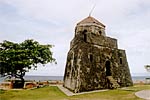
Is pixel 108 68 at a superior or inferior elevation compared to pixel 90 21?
inferior

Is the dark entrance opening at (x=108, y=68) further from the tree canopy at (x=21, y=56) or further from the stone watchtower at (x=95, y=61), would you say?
the tree canopy at (x=21, y=56)

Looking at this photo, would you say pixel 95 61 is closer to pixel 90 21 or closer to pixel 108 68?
pixel 108 68

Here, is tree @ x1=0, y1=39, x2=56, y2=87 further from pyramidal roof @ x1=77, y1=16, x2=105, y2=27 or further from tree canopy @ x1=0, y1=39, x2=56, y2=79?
pyramidal roof @ x1=77, y1=16, x2=105, y2=27

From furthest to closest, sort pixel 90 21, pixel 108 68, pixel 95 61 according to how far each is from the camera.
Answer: pixel 90 21
pixel 108 68
pixel 95 61

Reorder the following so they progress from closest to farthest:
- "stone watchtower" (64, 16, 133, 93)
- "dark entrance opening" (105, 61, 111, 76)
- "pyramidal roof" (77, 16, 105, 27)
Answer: "stone watchtower" (64, 16, 133, 93) → "dark entrance opening" (105, 61, 111, 76) → "pyramidal roof" (77, 16, 105, 27)

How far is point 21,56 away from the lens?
29688 mm

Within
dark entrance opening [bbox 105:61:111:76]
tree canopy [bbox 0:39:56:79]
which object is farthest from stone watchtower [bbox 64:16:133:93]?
tree canopy [bbox 0:39:56:79]

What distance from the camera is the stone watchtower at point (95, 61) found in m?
23.3

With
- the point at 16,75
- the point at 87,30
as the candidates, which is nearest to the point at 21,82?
the point at 16,75

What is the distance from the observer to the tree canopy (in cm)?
2959

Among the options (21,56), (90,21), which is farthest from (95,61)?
(21,56)

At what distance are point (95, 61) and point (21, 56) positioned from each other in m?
10.3

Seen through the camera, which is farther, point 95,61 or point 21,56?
point 21,56

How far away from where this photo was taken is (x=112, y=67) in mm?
26703
